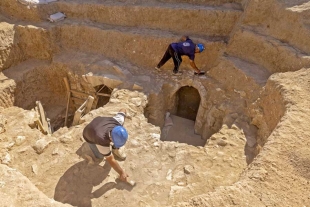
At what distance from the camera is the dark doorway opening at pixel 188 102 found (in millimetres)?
8211

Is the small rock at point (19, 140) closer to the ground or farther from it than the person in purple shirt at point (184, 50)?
closer to the ground

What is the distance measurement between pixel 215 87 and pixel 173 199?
12.8ft

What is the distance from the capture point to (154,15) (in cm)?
880

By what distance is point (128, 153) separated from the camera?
5547 mm

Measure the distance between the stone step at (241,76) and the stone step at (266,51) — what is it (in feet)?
0.70

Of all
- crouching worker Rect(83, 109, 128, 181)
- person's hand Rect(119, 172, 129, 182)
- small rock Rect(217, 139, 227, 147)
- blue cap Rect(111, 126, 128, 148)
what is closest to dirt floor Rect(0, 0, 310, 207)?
small rock Rect(217, 139, 227, 147)

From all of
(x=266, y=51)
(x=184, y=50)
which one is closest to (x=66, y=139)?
(x=184, y=50)

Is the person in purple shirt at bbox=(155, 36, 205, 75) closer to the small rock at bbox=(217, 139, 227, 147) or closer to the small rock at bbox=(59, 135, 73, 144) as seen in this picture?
the small rock at bbox=(217, 139, 227, 147)

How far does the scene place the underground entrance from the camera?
7.44m

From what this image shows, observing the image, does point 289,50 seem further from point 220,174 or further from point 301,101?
point 220,174

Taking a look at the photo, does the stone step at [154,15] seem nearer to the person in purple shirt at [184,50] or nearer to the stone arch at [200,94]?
the person in purple shirt at [184,50]

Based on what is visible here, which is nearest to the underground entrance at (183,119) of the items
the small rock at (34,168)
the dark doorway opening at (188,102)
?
the dark doorway opening at (188,102)

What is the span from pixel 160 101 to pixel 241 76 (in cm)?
241

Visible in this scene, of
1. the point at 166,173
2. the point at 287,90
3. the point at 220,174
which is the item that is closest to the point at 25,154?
the point at 166,173
